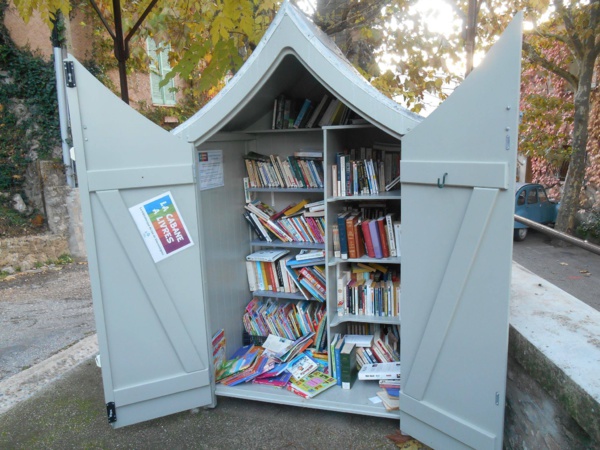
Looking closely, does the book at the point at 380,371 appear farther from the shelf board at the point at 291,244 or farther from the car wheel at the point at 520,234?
the car wheel at the point at 520,234

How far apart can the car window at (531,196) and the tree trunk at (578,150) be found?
747 millimetres

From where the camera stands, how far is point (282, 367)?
339 centimetres

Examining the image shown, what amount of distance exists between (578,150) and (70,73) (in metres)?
10.2

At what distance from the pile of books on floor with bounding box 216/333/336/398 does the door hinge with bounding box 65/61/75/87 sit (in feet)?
6.97

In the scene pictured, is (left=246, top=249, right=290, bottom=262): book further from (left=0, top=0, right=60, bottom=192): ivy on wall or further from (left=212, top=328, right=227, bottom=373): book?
(left=0, top=0, right=60, bottom=192): ivy on wall

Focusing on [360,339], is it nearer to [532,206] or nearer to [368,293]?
[368,293]

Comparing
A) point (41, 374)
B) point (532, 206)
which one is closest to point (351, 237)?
point (41, 374)

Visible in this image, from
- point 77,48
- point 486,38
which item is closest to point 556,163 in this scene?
point 486,38

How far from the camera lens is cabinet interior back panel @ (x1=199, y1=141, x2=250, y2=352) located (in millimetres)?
3209

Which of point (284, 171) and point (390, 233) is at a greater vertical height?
point (284, 171)

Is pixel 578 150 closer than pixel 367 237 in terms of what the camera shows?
No

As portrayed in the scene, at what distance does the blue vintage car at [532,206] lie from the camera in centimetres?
1055

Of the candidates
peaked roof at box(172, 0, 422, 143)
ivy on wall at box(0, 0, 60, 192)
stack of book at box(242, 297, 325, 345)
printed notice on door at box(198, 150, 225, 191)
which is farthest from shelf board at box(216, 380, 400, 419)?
ivy on wall at box(0, 0, 60, 192)

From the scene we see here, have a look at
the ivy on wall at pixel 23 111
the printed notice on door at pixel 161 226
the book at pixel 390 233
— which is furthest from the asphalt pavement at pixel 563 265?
the ivy on wall at pixel 23 111
